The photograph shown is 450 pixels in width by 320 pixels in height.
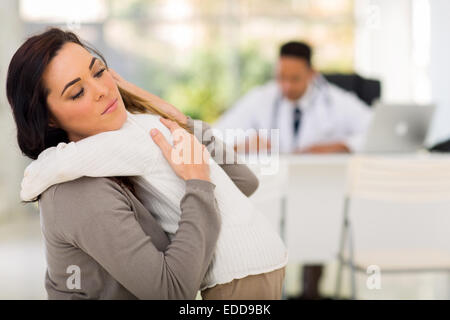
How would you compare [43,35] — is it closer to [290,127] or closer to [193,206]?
[193,206]

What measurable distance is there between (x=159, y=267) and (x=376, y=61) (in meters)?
5.78

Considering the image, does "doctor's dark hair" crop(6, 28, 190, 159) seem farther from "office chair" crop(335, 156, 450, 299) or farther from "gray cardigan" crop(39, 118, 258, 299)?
"office chair" crop(335, 156, 450, 299)

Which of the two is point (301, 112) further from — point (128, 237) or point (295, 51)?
point (128, 237)

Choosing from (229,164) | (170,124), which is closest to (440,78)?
(229,164)

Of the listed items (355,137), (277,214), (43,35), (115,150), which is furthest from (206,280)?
(355,137)

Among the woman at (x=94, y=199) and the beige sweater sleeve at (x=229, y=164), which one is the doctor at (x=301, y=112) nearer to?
the beige sweater sleeve at (x=229, y=164)

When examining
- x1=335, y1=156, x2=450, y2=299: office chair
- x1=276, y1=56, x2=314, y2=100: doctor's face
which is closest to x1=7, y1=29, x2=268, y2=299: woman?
x1=335, y1=156, x2=450, y2=299: office chair

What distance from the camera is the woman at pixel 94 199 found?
64 cm

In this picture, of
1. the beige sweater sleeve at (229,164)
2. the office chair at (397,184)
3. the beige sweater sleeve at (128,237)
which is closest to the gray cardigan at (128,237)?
the beige sweater sleeve at (128,237)

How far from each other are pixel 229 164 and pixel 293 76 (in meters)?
2.30

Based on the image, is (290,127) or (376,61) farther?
(376,61)

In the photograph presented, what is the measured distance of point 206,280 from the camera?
28.3 inches

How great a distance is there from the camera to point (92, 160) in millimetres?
637

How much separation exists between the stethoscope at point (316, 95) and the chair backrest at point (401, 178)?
0.80 metres
